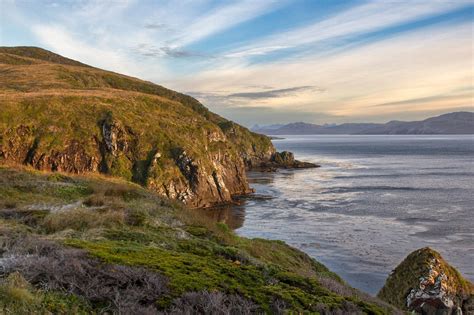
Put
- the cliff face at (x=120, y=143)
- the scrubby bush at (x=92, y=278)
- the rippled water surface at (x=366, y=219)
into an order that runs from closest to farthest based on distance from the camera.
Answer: the scrubby bush at (x=92, y=278)
the rippled water surface at (x=366, y=219)
the cliff face at (x=120, y=143)

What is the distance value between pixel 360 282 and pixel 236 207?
36.4m

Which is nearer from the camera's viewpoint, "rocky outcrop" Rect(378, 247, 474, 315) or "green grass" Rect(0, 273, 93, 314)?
"green grass" Rect(0, 273, 93, 314)

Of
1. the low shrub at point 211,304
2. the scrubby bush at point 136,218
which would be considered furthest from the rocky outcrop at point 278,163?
the low shrub at point 211,304

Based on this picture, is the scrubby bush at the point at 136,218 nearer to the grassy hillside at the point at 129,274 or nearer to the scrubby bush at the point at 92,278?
the grassy hillside at the point at 129,274

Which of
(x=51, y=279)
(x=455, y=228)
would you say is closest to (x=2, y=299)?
(x=51, y=279)

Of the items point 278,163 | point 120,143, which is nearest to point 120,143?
point 120,143

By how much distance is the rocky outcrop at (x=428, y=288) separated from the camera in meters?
18.5

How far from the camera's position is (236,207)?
218ft

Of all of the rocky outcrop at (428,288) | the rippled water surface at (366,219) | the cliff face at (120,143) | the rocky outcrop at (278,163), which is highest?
the cliff face at (120,143)

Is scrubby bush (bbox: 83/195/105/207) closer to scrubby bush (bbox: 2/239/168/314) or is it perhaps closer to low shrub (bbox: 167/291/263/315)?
scrubby bush (bbox: 2/239/168/314)

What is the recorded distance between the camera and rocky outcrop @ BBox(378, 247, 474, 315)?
727 inches

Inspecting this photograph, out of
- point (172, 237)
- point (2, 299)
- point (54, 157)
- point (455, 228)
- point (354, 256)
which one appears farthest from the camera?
point (54, 157)

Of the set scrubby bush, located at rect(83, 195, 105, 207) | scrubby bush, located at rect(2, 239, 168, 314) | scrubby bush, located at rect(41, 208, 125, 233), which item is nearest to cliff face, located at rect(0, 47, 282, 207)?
scrubby bush, located at rect(83, 195, 105, 207)

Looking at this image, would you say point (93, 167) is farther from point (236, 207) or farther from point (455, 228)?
point (455, 228)
